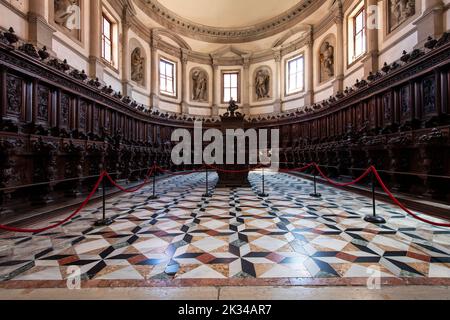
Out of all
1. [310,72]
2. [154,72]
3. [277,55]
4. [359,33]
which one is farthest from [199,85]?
[359,33]

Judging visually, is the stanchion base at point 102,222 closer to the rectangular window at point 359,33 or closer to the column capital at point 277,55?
the rectangular window at point 359,33

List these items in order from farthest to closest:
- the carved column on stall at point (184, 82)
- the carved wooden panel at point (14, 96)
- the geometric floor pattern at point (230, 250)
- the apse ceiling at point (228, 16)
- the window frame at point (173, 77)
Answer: the carved column on stall at point (184, 82), the window frame at point (173, 77), the apse ceiling at point (228, 16), the carved wooden panel at point (14, 96), the geometric floor pattern at point (230, 250)

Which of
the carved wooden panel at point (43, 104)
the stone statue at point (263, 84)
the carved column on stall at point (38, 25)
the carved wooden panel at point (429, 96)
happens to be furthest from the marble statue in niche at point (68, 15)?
the stone statue at point (263, 84)

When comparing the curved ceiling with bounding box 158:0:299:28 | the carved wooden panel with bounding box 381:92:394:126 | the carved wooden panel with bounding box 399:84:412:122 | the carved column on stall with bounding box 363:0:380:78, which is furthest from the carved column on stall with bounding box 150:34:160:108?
the carved wooden panel with bounding box 399:84:412:122

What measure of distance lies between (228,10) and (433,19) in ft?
39.6

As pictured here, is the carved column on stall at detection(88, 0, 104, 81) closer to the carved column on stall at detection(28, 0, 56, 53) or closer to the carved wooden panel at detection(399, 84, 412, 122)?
the carved column on stall at detection(28, 0, 56, 53)

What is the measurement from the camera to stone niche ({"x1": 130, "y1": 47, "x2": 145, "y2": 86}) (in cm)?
1277

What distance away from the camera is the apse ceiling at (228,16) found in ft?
44.8

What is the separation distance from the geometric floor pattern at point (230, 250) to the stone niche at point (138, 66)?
1073cm

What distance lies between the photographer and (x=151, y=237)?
3062 mm

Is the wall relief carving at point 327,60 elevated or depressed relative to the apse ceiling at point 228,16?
depressed

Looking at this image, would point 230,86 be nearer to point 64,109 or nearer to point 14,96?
point 64,109

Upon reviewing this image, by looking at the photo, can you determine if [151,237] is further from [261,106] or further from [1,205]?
[261,106]

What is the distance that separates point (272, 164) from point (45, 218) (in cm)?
1256
